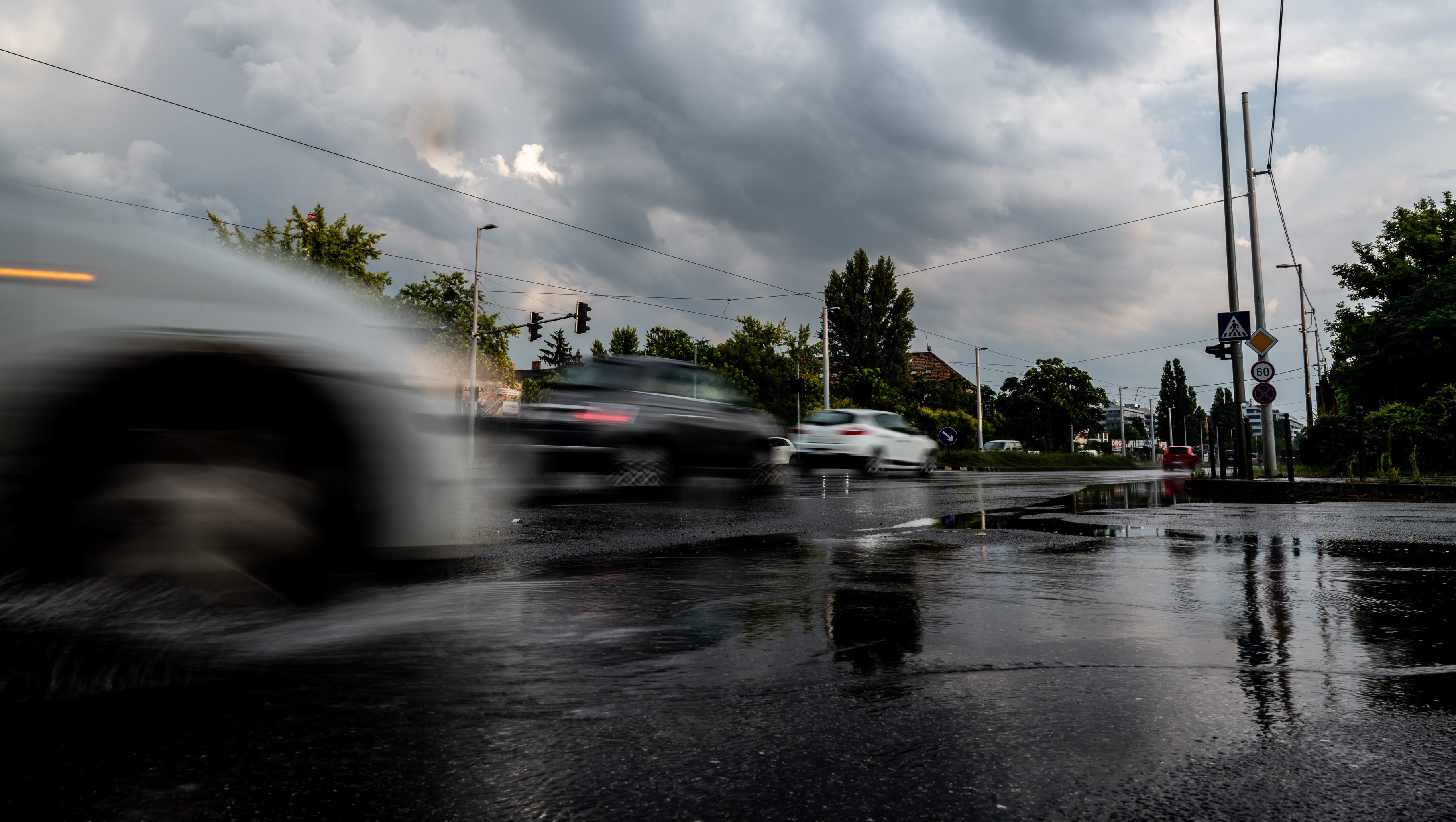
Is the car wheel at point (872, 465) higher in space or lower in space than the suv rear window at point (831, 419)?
lower

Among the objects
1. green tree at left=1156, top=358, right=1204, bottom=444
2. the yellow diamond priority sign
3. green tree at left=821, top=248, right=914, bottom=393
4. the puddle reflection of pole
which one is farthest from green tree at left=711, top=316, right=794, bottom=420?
green tree at left=1156, top=358, right=1204, bottom=444

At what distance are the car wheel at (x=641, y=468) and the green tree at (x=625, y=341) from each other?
6437 cm

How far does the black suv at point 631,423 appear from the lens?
35.3 ft

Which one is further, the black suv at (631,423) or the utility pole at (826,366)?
the utility pole at (826,366)

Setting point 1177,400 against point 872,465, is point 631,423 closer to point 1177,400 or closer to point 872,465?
point 872,465

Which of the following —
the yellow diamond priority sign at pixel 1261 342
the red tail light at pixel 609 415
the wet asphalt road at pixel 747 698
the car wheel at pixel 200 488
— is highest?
the yellow diamond priority sign at pixel 1261 342

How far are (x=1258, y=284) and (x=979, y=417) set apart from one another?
32.0m

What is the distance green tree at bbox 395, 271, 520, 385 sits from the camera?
4003cm

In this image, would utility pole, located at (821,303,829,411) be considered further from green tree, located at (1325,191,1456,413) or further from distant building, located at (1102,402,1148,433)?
distant building, located at (1102,402,1148,433)

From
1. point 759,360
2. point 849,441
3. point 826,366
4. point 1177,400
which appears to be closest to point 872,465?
point 849,441

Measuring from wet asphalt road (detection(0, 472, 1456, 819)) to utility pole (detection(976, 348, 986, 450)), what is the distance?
151 feet

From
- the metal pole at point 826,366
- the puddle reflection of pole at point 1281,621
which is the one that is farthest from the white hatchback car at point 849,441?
the metal pole at point 826,366

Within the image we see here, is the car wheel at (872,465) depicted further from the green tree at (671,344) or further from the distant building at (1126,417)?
the distant building at (1126,417)

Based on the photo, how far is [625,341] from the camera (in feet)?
253
